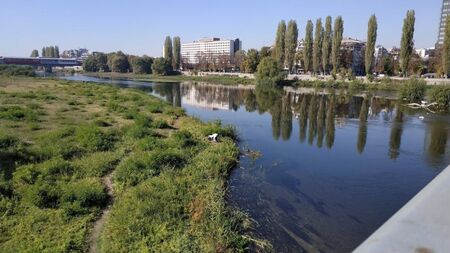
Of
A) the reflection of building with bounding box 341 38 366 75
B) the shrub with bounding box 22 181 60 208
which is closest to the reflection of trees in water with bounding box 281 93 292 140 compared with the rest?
the shrub with bounding box 22 181 60 208

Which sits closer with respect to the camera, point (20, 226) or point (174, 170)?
point (20, 226)

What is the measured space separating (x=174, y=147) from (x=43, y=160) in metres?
4.89

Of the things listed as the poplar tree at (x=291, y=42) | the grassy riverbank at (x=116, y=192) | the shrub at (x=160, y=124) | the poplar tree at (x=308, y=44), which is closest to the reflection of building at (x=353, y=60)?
the poplar tree at (x=308, y=44)

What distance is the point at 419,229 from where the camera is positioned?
893mm

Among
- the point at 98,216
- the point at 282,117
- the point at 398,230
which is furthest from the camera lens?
the point at 282,117

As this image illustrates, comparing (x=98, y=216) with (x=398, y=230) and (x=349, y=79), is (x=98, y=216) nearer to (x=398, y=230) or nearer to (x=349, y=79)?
(x=398, y=230)

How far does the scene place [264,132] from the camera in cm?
2270

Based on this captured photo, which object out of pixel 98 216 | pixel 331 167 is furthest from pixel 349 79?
pixel 98 216

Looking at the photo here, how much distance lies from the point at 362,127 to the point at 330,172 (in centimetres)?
1189

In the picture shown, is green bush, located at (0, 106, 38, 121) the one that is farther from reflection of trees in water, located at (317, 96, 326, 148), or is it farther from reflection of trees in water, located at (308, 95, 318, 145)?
reflection of trees in water, located at (317, 96, 326, 148)

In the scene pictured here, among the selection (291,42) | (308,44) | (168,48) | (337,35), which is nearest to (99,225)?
(337,35)

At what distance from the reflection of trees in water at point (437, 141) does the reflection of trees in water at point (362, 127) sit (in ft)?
10.4

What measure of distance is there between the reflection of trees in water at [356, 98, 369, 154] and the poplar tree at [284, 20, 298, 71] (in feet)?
118

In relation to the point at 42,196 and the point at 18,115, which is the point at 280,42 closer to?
the point at 18,115
